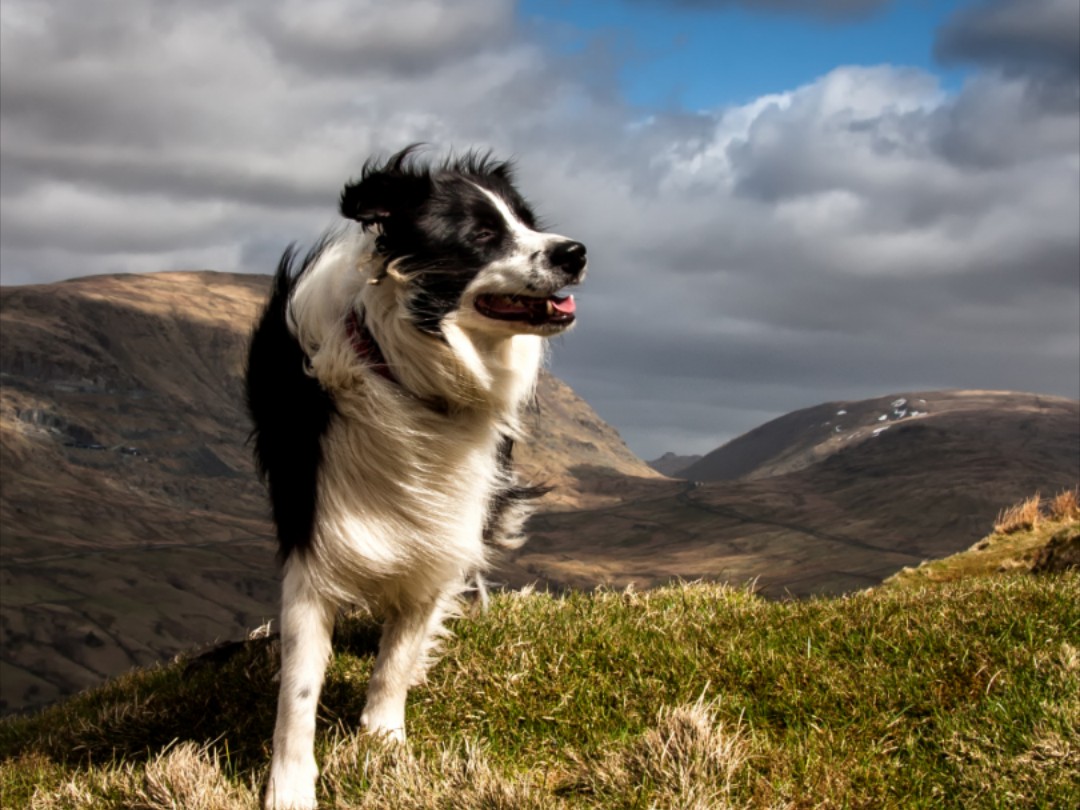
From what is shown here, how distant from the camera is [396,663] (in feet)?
22.0

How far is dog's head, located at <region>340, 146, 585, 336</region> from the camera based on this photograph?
19.4 ft

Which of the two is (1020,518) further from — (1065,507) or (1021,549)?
(1021,549)

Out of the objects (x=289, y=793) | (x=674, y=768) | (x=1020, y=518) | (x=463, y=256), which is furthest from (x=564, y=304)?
(x=1020, y=518)

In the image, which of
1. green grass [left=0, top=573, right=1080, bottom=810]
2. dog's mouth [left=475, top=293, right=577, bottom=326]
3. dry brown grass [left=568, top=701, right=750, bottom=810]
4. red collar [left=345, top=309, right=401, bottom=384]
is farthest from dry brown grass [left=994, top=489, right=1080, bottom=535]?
red collar [left=345, top=309, right=401, bottom=384]

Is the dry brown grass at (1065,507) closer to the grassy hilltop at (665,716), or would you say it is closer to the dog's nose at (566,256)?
the grassy hilltop at (665,716)

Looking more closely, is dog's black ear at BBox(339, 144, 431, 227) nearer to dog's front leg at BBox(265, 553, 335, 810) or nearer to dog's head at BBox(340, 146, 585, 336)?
dog's head at BBox(340, 146, 585, 336)

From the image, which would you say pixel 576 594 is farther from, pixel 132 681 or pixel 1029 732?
pixel 1029 732

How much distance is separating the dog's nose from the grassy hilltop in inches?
85.2

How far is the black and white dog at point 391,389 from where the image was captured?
5.97 m

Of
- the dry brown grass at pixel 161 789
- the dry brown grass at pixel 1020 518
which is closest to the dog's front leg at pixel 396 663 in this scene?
the dry brown grass at pixel 161 789

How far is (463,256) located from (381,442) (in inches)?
40.2

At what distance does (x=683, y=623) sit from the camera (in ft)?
25.6

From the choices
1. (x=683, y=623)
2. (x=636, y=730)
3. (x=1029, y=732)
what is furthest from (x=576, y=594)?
(x=1029, y=732)

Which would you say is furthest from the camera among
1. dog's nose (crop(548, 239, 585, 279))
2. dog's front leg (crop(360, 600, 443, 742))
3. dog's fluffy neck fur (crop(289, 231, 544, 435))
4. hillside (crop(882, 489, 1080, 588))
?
hillside (crop(882, 489, 1080, 588))
